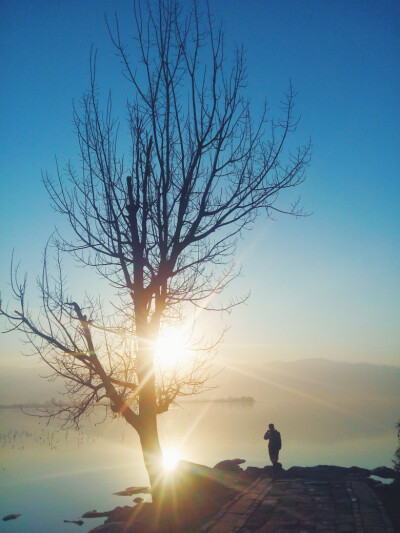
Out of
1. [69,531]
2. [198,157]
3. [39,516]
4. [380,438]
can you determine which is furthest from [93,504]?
[380,438]

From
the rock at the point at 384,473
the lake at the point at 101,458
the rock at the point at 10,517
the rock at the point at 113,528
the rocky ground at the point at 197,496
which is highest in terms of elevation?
the rocky ground at the point at 197,496

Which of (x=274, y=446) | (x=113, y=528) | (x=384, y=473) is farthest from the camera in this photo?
(x=384, y=473)

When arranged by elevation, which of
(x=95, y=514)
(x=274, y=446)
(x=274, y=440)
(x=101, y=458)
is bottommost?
(x=101, y=458)

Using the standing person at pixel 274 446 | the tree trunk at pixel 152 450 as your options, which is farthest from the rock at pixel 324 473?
the tree trunk at pixel 152 450

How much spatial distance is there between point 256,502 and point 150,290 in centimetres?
540

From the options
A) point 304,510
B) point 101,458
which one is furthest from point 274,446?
point 101,458

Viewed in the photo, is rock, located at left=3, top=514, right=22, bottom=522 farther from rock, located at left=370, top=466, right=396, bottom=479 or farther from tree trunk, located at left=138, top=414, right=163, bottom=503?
rock, located at left=370, top=466, right=396, bottom=479

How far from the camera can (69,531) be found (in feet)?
53.7

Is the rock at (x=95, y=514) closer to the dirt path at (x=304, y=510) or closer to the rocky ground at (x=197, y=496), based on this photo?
the rocky ground at (x=197, y=496)

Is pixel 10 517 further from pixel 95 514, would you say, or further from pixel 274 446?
pixel 274 446

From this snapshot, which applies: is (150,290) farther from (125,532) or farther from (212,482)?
(212,482)

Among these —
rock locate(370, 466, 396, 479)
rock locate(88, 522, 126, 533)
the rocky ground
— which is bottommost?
rock locate(370, 466, 396, 479)

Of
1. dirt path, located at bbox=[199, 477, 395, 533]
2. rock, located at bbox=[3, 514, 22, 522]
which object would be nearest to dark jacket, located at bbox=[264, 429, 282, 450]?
dirt path, located at bbox=[199, 477, 395, 533]

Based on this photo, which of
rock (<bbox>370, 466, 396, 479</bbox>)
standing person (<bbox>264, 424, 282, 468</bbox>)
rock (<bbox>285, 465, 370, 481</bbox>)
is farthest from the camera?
Answer: rock (<bbox>370, 466, 396, 479</bbox>)
